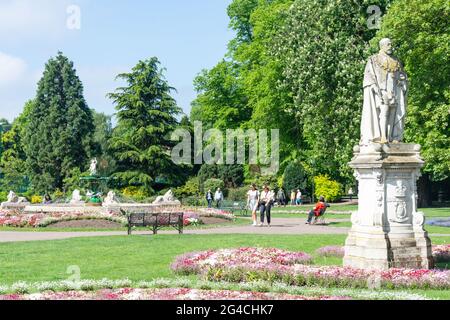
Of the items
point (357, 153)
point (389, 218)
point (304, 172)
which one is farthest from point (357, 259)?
point (304, 172)

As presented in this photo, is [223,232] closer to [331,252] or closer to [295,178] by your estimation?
[331,252]

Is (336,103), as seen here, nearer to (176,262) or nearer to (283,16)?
(283,16)

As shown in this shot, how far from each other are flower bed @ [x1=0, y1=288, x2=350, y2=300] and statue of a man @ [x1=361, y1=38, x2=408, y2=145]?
14.7 feet

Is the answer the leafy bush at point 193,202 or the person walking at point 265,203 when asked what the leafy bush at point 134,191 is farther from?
the person walking at point 265,203

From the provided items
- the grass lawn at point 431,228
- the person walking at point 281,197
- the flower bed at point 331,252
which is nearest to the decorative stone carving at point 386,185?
the flower bed at point 331,252

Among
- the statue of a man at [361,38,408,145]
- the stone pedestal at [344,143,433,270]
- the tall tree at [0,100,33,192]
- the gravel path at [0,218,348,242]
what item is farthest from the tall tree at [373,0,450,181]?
the tall tree at [0,100,33,192]

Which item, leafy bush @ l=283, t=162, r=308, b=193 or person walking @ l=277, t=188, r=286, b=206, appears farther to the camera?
leafy bush @ l=283, t=162, r=308, b=193

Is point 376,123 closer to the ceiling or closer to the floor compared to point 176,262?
closer to the ceiling

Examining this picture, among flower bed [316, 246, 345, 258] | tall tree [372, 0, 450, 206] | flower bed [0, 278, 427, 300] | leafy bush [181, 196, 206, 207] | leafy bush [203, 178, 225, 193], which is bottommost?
flower bed [0, 278, 427, 300]

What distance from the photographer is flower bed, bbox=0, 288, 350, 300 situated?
8609 millimetres

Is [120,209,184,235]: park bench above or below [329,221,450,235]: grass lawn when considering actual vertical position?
above

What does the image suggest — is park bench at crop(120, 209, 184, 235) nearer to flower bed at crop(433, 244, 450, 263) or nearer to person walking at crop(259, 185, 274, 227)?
person walking at crop(259, 185, 274, 227)

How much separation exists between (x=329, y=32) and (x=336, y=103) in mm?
4221
